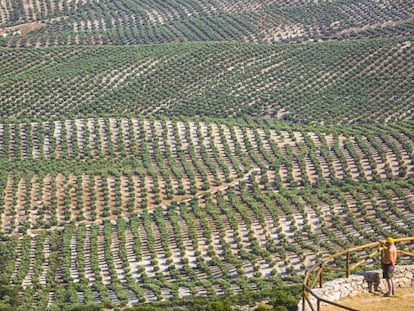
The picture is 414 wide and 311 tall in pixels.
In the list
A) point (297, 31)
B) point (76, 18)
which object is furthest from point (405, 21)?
point (76, 18)

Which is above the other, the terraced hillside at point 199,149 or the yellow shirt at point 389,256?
the yellow shirt at point 389,256

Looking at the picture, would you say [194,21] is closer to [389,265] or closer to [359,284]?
[359,284]

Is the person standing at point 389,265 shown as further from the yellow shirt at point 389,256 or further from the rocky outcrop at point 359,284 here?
the rocky outcrop at point 359,284

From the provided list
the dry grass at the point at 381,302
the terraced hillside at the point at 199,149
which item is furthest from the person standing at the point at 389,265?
the terraced hillside at the point at 199,149

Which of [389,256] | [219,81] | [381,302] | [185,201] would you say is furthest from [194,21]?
[381,302]

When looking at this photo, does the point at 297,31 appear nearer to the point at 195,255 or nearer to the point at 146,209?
the point at 146,209

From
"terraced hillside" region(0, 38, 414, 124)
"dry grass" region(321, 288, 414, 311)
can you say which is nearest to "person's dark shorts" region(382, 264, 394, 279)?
"dry grass" region(321, 288, 414, 311)
